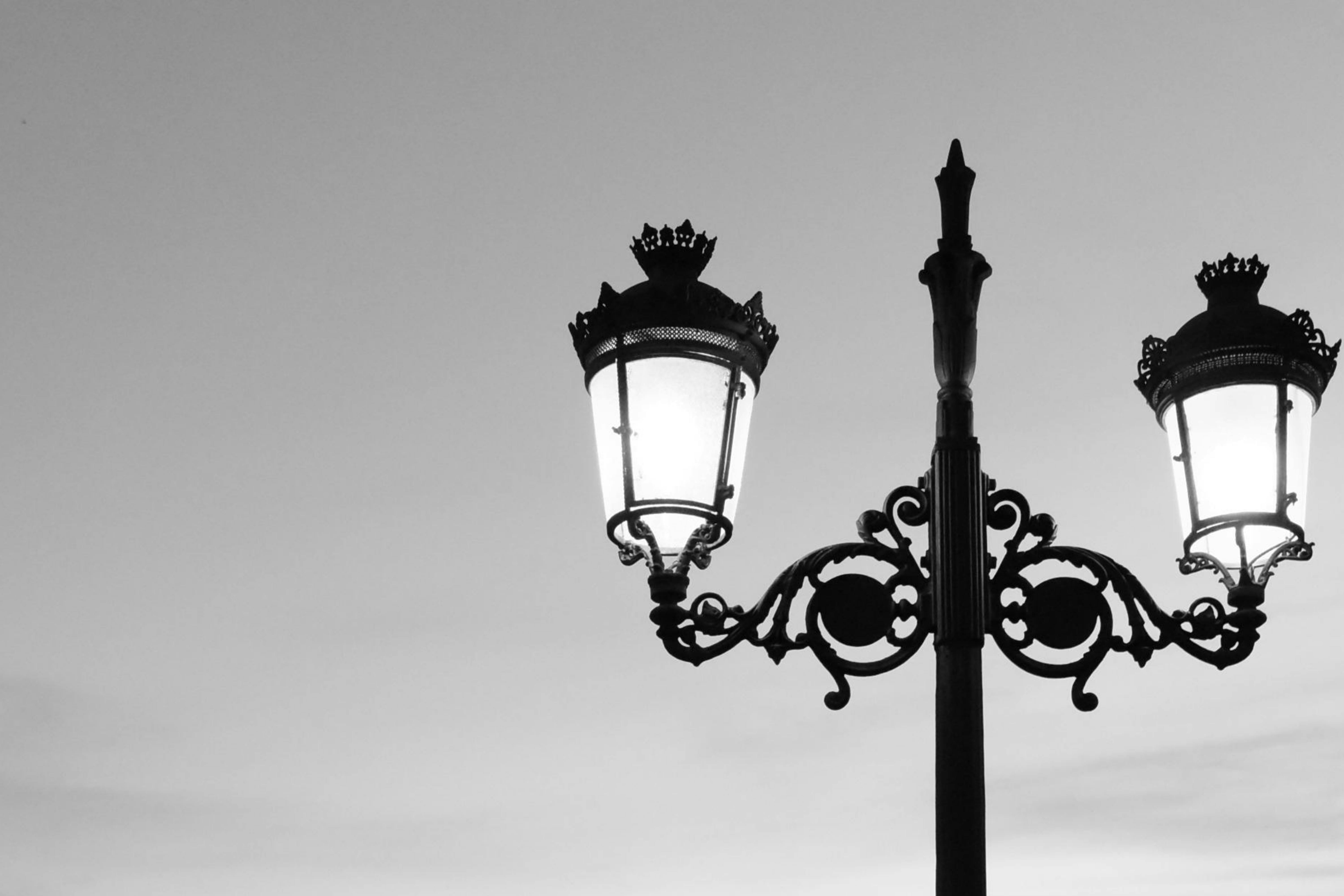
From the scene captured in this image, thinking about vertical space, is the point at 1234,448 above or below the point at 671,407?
above

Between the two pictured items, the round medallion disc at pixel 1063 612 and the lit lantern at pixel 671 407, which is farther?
the round medallion disc at pixel 1063 612

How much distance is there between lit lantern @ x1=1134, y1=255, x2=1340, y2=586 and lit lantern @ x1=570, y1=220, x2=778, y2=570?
1668mm

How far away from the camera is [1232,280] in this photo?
21.8 ft

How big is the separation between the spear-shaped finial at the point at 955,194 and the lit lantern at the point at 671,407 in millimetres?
930

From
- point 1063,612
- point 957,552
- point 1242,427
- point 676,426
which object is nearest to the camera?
point 676,426

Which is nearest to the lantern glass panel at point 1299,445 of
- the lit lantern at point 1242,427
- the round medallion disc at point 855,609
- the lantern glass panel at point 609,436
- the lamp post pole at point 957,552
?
the lit lantern at point 1242,427

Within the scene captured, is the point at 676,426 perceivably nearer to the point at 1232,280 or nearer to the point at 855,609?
the point at 855,609

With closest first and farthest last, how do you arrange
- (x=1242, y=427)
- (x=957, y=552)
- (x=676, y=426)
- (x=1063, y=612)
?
(x=676, y=426), (x=957, y=552), (x=1063, y=612), (x=1242, y=427)

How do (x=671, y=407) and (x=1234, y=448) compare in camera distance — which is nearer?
(x=671, y=407)

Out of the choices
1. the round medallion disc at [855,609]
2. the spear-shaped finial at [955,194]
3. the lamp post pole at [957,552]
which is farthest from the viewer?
the spear-shaped finial at [955,194]

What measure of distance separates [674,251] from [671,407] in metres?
0.64

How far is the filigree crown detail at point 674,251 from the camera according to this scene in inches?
238

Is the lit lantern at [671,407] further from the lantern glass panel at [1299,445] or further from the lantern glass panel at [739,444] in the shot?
the lantern glass panel at [1299,445]

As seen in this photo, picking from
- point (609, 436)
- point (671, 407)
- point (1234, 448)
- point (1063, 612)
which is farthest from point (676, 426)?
point (1234, 448)
